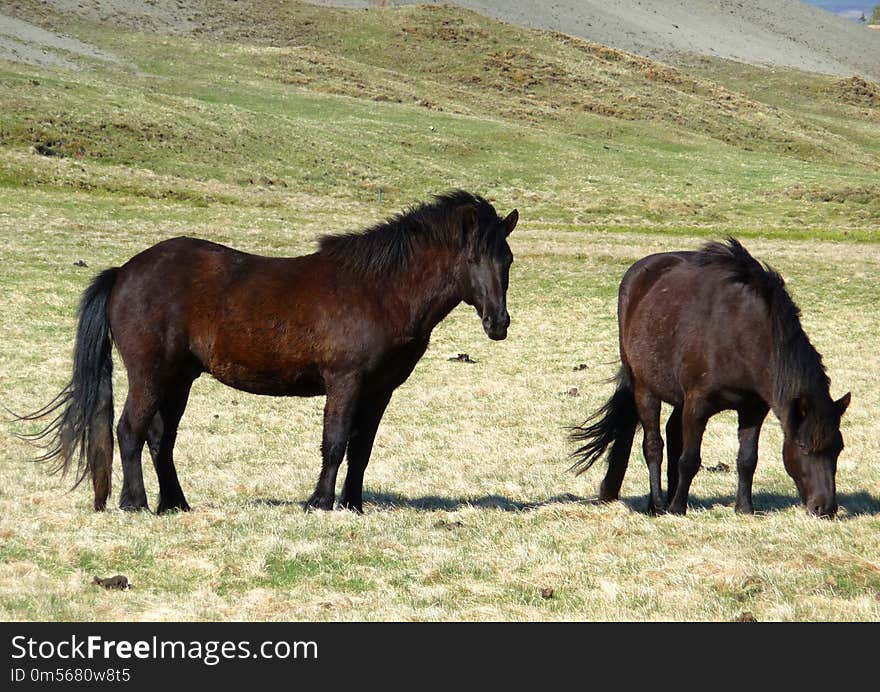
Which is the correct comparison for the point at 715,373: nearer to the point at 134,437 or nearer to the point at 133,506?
the point at 134,437

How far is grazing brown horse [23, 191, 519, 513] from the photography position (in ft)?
28.2

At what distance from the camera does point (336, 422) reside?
8.58 m

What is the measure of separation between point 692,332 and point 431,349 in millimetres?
11951

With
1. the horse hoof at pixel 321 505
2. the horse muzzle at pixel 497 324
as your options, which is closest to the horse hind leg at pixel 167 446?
the horse hoof at pixel 321 505

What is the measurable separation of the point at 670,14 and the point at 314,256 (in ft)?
527

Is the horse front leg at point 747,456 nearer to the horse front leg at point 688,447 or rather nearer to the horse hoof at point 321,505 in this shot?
the horse front leg at point 688,447

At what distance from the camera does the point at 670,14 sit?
157875 mm

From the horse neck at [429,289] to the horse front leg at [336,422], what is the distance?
0.71m

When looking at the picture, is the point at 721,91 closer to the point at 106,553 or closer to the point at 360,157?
the point at 360,157

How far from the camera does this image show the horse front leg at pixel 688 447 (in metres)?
8.84

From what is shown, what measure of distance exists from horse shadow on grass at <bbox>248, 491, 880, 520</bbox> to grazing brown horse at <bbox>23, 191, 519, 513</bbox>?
2.93 feet

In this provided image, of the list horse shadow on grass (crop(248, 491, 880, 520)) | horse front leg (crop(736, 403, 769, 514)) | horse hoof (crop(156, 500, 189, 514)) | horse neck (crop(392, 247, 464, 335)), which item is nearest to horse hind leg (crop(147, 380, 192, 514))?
horse hoof (crop(156, 500, 189, 514))

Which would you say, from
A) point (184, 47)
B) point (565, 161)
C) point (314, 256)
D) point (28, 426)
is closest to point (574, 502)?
point (314, 256)

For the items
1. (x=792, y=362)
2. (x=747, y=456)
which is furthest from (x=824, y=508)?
(x=792, y=362)
